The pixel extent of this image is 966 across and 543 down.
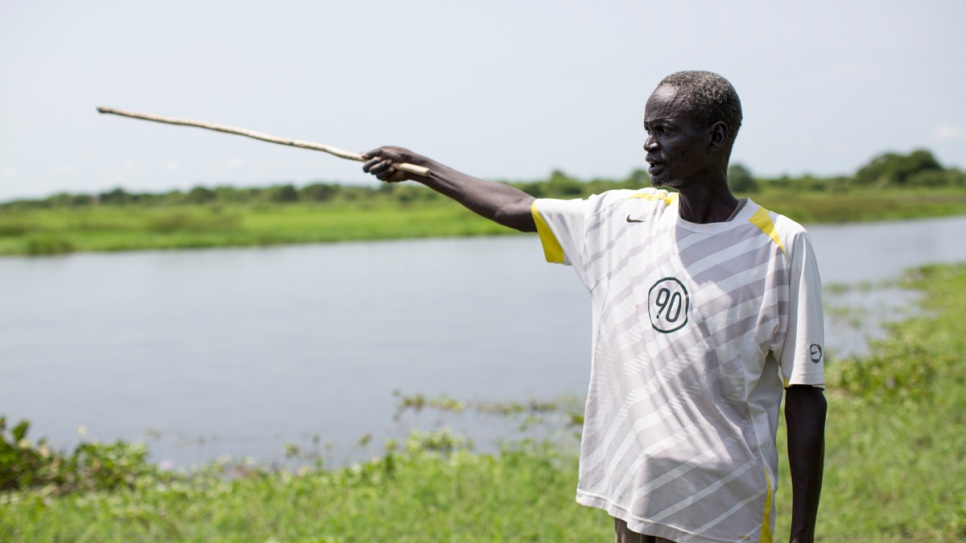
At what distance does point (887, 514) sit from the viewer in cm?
395

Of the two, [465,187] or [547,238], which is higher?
[465,187]

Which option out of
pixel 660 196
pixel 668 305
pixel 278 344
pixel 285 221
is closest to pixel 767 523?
pixel 668 305

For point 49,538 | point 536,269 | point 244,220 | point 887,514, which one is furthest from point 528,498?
point 244,220

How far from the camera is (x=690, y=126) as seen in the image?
169 centimetres

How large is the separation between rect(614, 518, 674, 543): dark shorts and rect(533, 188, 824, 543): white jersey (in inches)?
1.5

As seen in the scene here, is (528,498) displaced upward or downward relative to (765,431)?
downward

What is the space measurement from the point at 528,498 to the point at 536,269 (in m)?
17.1

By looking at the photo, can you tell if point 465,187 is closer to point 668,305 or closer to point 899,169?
point 668,305

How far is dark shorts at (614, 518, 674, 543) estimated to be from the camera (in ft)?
5.75

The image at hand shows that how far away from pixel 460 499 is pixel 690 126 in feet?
10.5

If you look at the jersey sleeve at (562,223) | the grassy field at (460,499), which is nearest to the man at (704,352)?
the jersey sleeve at (562,223)

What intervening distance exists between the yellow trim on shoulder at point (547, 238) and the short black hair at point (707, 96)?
40 cm

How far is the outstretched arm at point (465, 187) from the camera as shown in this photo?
2012mm

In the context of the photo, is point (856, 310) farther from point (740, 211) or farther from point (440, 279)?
point (740, 211)
